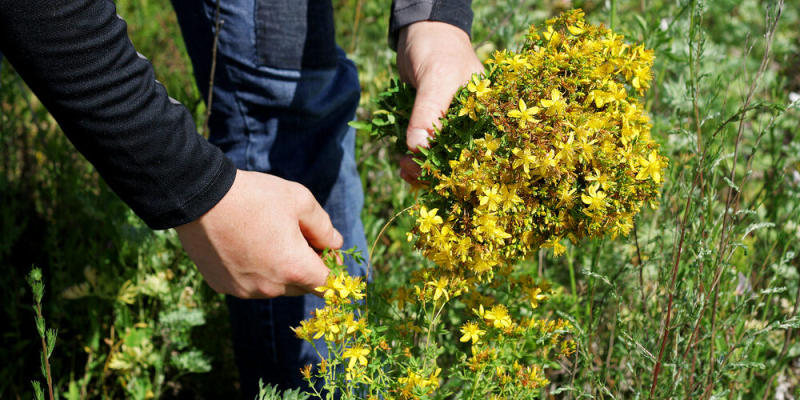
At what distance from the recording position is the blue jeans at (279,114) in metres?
1.69

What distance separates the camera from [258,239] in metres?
1.24

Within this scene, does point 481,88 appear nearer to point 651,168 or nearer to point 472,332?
point 651,168

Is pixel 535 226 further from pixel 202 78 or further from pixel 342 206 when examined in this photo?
pixel 202 78

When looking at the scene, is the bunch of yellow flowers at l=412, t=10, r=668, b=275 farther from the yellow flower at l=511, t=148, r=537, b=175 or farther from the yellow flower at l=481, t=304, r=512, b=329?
the yellow flower at l=481, t=304, r=512, b=329

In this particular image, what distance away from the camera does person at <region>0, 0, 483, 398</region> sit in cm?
106

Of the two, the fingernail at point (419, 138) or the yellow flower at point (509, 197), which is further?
the fingernail at point (419, 138)

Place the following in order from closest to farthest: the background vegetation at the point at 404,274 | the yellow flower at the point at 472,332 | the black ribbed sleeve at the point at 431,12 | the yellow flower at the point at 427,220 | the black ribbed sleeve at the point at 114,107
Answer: the black ribbed sleeve at the point at 114,107, the yellow flower at the point at 427,220, the yellow flower at the point at 472,332, the black ribbed sleeve at the point at 431,12, the background vegetation at the point at 404,274

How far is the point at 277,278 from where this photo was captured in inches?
51.3

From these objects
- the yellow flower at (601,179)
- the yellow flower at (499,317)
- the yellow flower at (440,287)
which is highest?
the yellow flower at (601,179)

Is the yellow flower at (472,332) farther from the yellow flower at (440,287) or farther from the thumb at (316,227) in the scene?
the thumb at (316,227)

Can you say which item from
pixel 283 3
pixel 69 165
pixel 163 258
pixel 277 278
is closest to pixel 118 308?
pixel 163 258

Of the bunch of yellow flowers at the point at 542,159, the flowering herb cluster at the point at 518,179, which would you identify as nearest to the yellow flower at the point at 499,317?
the flowering herb cluster at the point at 518,179

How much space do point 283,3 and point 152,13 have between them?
2.62 metres

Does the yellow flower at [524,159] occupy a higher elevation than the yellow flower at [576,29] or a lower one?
lower
